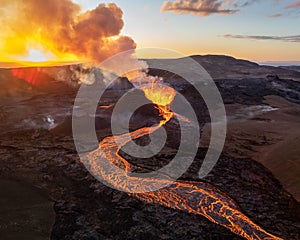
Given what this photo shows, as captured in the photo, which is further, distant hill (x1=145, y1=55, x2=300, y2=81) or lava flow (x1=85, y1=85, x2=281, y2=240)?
distant hill (x1=145, y1=55, x2=300, y2=81)

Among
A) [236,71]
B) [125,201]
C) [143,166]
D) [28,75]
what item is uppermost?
[236,71]

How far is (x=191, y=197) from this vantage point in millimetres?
12453

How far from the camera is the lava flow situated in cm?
1062

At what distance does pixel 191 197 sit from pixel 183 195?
393 millimetres

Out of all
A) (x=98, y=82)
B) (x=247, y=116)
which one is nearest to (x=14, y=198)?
(x=247, y=116)

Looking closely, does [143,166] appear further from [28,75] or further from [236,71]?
[236,71]

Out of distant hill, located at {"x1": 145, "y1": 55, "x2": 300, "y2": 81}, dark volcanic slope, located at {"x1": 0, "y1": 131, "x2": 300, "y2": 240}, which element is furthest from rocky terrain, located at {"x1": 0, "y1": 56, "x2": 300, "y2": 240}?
distant hill, located at {"x1": 145, "y1": 55, "x2": 300, "y2": 81}

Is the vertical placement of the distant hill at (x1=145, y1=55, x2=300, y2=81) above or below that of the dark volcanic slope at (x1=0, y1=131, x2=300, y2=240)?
above

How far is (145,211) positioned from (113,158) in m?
5.98

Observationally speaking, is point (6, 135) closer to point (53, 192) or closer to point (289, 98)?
point (53, 192)

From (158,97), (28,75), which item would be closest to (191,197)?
(158,97)

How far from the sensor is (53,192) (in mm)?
12633

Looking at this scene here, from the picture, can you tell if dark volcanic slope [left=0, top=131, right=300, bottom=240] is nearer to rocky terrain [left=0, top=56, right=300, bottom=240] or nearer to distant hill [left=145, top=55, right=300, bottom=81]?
rocky terrain [left=0, top=56, right=300, bottom=240]

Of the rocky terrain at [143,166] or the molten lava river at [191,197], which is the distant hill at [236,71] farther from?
the molten lava river at [191,197]
